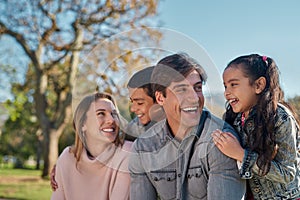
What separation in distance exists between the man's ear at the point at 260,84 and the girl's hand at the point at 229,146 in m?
0.24

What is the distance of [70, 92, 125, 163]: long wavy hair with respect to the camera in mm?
2308

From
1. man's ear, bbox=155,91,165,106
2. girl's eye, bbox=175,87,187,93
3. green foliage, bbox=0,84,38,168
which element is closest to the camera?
girl's eye, bbox=175,87,187,93

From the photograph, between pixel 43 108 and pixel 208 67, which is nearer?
pixel 208 67

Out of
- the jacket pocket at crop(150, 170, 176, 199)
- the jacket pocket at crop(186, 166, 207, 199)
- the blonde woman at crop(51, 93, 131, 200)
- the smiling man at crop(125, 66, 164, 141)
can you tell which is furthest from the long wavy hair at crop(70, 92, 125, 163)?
the jacket pocket at crop(186, 166, 207, 199)

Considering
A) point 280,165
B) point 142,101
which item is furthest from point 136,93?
point 280,165

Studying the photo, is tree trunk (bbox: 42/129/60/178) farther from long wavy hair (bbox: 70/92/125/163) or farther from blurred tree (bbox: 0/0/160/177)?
long wavy hair (bbox: 70/92/125/163)

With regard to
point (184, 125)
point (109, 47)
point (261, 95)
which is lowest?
point (184, 125)

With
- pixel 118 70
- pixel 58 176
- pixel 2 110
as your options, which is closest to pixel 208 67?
pixel 118 70

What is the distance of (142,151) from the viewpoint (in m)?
2.04

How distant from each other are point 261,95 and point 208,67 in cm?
24

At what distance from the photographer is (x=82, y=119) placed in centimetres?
Answer: 238

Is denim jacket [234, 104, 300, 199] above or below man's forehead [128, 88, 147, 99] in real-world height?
below

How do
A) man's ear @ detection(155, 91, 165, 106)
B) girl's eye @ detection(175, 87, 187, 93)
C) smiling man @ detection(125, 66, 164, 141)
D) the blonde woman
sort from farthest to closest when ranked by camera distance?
1. the blonde woman
2. smiling man @ detection(125, 66, 164, 141)
3. man's ear @ detection(155, 91, 165, 106)
4. girl's eye @ detection(175, 87, 187, 93)

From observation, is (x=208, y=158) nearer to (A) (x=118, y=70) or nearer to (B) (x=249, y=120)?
(B) (x=249, y=120)
